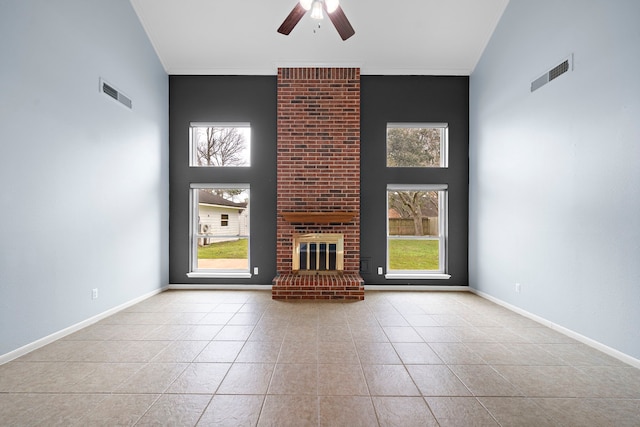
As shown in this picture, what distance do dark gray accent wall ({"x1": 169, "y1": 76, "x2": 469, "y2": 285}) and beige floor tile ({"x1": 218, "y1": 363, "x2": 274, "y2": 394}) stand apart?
257 cm

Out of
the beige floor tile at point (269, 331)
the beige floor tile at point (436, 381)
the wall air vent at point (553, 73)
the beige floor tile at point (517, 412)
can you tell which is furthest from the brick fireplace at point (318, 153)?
the beige floor tile at point (517, 412)

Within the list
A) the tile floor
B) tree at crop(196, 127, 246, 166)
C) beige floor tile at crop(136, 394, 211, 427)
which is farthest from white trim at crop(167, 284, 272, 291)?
beige floor tile at crop(136, 394, 211, 427)

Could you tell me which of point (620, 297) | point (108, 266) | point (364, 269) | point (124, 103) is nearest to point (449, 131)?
point (364, 269)

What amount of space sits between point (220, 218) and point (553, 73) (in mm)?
4935

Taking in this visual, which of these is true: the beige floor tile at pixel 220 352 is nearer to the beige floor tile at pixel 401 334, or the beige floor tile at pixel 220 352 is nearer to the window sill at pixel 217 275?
the beige floor tile at pixel 401 334

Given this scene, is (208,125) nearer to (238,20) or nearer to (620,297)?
(238,20)

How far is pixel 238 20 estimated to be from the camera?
13.6 feet

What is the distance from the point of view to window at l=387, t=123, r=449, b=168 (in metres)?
4.91

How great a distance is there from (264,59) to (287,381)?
15.0ft

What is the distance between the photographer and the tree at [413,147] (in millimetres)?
4918

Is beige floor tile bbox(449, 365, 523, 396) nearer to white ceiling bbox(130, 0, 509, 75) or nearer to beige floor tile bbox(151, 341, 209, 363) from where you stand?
beige floor tile bbox(151, 341, 209, 363)

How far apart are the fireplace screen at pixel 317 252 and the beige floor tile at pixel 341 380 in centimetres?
239

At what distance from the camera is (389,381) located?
2.11 m

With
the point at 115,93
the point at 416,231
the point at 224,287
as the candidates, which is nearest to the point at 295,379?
the point at 224,287
